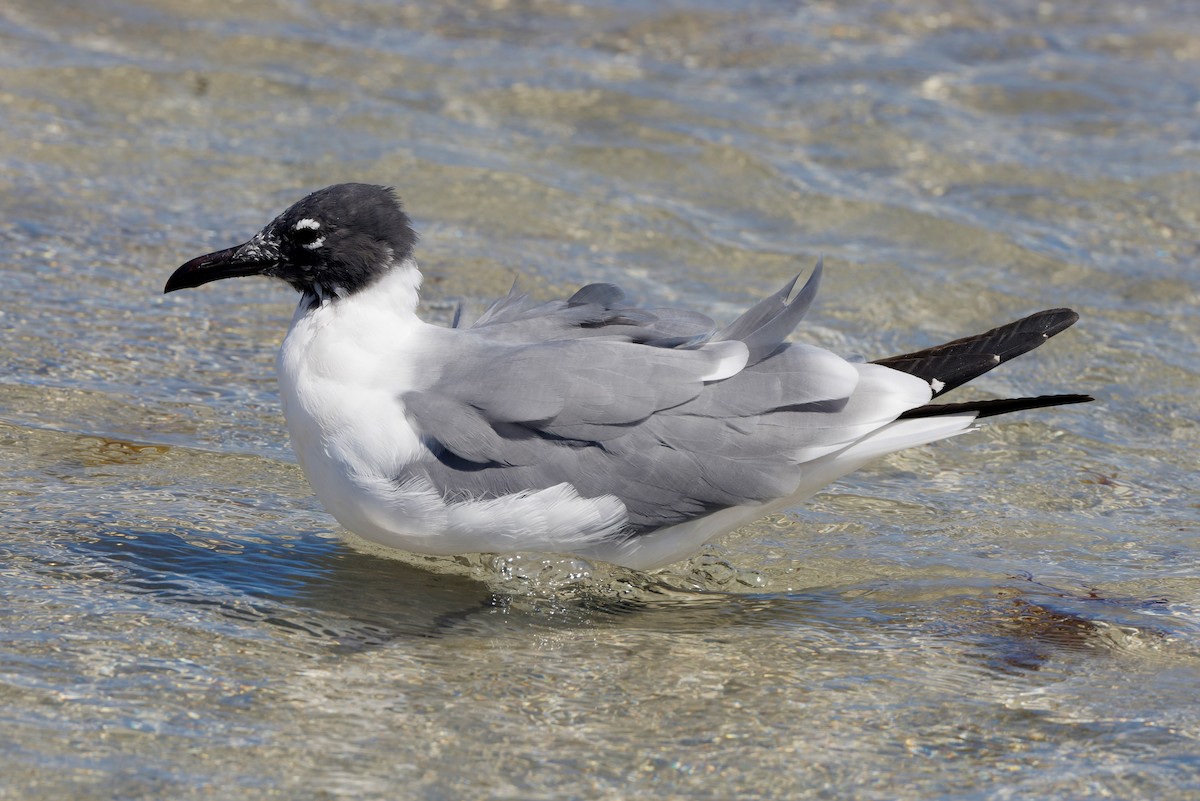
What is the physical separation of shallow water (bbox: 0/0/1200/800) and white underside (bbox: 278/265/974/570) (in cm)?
24

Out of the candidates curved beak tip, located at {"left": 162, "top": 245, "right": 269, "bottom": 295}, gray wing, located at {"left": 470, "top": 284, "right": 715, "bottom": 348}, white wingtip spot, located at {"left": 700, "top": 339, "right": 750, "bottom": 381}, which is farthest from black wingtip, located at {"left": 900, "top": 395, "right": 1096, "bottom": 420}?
curved beak tip, located at {"left": 162, "top": 245, "right": 269, "bottom": 295}

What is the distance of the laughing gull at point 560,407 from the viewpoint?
459cm

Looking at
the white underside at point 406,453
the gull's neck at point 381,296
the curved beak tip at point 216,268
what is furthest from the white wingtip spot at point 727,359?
the curved beak tip at point 216,268

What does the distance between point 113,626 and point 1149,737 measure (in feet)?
9.21

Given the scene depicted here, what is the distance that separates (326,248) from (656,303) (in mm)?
2705

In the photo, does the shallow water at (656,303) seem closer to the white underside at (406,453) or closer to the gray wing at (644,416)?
the white underside at (406,453)

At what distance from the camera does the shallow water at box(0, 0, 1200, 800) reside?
3879 mm

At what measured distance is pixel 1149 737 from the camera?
398 centimetres

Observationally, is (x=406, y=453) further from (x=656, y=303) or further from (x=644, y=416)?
(x=656, y=303)

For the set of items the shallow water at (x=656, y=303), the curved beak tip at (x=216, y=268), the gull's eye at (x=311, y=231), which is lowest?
the shallow water at (x=656, y=303)

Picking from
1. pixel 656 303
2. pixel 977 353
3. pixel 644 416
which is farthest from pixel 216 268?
pixel 656 303

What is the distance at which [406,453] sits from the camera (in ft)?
15.0

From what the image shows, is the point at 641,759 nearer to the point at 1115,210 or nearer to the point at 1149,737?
the point at 1149,737

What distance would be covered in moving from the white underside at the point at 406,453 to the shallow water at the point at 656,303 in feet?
0.78
